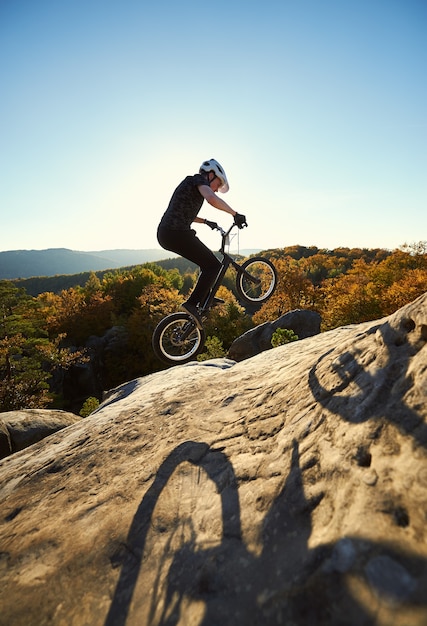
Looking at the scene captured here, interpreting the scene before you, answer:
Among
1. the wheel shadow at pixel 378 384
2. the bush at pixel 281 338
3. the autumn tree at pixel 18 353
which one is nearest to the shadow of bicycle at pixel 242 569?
the wheel shadow at pixel 378 384

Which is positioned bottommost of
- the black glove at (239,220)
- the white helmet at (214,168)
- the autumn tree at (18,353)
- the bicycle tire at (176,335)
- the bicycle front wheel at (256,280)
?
the autumn tree at (18,353)

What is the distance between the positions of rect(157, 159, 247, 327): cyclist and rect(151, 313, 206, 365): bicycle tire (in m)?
0.89

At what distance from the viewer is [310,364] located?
4.52m

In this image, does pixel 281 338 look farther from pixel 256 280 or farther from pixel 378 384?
pixel 378 384

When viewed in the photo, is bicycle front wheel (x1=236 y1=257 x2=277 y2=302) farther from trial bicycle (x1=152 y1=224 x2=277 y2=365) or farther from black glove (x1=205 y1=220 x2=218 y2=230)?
black glove (x1=205 y1=220 x2=218 y2=230)

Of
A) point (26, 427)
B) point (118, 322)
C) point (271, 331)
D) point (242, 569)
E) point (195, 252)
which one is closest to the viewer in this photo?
point (242, 569)

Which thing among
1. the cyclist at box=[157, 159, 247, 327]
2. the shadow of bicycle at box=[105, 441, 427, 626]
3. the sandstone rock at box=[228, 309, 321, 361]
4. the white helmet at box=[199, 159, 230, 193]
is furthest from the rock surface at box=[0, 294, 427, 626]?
the sandstone rock at box=[228, 309, 321, 361]

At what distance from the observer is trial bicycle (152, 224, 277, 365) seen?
726 centimetres

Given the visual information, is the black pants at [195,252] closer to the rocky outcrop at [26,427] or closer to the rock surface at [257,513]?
the rock surface at [257,513]

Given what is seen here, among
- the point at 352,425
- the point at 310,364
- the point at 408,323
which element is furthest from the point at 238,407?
the point at 408,323

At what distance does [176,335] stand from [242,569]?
591 centimetres

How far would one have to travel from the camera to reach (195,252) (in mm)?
6613

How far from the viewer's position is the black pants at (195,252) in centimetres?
640

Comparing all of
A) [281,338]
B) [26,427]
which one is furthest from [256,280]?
[26,427]
